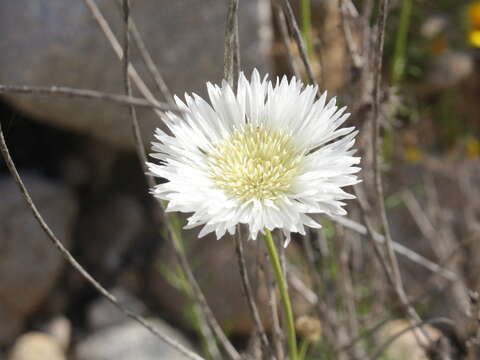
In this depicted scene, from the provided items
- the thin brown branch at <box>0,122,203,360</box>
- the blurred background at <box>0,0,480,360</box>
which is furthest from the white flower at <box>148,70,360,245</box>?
the blurred background at <box>0,0,480,360</box>

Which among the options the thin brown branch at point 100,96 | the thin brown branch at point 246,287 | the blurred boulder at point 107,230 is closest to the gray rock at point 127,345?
the blurred boulder at point 107,230

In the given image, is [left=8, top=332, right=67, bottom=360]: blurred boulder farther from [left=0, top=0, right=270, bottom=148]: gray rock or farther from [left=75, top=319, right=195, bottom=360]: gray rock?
[left=0, top=0, right=270, bottom=148]: gray rock

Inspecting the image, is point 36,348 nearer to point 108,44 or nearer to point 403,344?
point 108,44

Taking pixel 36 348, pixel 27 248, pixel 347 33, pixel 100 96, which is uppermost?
pixel 347 33

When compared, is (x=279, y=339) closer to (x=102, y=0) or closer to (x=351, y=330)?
(x=351, y=330)

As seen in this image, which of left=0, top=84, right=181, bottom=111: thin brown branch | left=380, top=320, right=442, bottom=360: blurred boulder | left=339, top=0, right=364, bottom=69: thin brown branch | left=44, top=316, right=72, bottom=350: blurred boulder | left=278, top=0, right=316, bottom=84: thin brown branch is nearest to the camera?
left=0, top=84, right=181, bottom=111: thin brown branch

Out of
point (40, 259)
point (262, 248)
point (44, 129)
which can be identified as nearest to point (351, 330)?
point (262, 248)

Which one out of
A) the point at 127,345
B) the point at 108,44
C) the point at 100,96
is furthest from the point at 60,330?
the point at 100,96

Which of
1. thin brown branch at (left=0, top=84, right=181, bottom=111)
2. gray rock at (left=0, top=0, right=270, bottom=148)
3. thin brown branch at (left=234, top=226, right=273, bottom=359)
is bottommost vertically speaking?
thin brown branch at (left=234, top=226, right=273, bottom=359)
